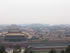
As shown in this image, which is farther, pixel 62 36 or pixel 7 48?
pixel 62 36

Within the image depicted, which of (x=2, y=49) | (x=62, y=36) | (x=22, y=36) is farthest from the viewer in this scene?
(x=62, y=36)

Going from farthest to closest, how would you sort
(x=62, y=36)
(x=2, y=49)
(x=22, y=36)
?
(x=62, y=36)
(x=22, y=36)
(x=2, y=49)

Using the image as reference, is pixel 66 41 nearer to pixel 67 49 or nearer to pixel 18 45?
pixel 67 49

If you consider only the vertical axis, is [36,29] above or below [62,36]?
above

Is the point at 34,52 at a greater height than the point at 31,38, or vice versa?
the point at 31,38

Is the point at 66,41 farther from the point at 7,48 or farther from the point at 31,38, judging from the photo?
the point at 7,48

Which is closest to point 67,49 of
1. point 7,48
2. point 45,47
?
point 45,47

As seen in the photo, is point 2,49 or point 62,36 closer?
point 2,49

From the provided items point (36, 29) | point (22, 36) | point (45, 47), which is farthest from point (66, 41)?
point (22, 36)

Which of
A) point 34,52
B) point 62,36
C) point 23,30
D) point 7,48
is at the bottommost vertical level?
point 34,52

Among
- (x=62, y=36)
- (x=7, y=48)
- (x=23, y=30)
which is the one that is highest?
(x=23, y=30)
